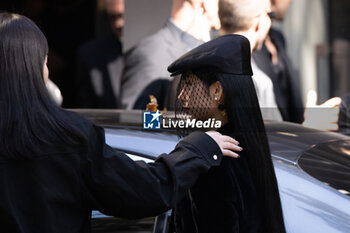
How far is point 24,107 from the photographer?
64.7 inches

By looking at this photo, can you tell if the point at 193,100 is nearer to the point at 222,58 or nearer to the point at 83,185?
Result: the point at 222,58

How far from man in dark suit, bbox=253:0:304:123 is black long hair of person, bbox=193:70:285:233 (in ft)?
5.09

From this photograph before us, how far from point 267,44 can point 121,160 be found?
7.19 ft

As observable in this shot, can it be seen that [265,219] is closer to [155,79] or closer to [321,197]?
[321,197]

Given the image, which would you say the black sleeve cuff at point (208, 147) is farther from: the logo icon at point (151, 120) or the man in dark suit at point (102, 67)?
the man in dark suit at point (102, 67)

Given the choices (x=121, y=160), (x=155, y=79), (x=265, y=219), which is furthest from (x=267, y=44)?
(x=121, y=160)

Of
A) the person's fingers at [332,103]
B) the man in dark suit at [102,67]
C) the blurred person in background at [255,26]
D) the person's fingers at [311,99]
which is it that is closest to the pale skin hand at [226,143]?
the blurred person in background at [255,26]

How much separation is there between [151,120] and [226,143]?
2.28 feet

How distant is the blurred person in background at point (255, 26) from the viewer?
3.04 metres

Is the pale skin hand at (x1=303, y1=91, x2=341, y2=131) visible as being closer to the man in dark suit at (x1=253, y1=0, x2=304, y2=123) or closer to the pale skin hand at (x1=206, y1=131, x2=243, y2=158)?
the man in dark suit at (x1=253, y1=0, x2=304, y2=123)

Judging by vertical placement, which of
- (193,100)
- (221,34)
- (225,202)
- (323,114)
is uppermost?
(221,34)

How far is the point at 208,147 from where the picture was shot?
180 centimetres

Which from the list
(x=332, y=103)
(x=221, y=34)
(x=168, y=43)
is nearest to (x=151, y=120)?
(x=221, y=34)

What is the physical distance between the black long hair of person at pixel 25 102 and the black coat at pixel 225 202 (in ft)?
1.43
